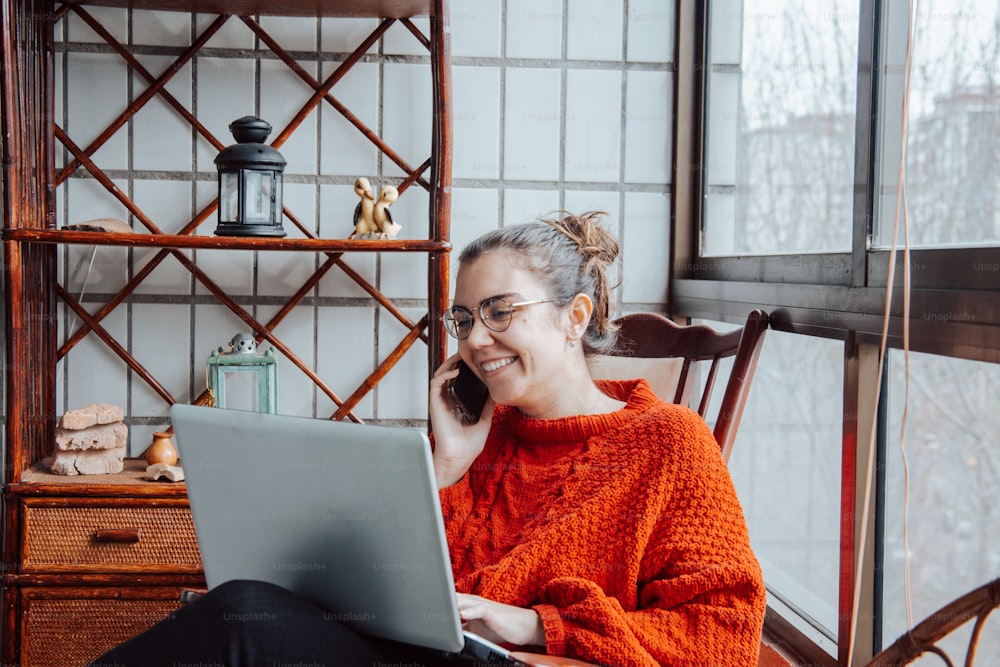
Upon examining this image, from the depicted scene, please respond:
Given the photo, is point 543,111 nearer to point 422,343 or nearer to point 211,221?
→ point 422,343

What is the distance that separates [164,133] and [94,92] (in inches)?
7.6

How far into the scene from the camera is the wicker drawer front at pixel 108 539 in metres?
2.01

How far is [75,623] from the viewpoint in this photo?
6.63ft

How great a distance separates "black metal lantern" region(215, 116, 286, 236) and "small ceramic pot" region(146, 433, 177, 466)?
→ 1.63 ft

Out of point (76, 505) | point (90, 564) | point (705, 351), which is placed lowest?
point (90, 564)

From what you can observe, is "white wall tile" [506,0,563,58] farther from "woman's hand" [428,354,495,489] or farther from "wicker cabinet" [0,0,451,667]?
"woman's hand" [428,354,495,489]

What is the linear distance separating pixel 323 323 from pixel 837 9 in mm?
1420

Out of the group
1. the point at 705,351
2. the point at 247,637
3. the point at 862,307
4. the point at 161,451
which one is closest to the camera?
the point at 247,637

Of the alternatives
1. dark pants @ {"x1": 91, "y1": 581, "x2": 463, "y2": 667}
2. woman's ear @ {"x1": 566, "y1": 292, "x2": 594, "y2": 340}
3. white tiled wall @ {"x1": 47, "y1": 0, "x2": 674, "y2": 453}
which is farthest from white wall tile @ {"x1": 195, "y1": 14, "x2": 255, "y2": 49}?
dark pants @ {"x1": 91, "y1": 581, "x2": 463, "y2": 667}

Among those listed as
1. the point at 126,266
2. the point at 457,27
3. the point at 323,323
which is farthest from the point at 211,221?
the point at 457,27

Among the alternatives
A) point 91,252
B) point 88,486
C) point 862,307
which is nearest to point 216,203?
point 91,252

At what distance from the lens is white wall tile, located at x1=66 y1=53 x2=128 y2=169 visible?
89.5 inches

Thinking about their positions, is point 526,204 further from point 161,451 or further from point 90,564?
point 90,564

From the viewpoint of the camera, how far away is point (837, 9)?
1691 millimetres
